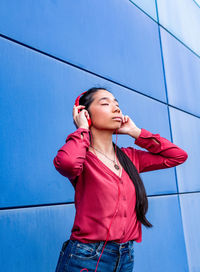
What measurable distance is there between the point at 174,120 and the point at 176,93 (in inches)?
14.5

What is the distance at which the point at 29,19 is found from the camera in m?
1.66

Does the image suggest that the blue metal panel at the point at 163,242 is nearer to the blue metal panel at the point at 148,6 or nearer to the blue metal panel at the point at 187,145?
the blue metal panel at the point at 187,145

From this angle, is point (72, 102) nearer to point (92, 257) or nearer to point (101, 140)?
point (101, 140)

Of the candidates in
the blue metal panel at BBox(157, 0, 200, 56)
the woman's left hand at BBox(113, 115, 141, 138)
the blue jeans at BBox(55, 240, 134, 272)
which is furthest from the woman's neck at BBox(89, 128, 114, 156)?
the blue metal panel at BBox(157, 0, 200, 56)

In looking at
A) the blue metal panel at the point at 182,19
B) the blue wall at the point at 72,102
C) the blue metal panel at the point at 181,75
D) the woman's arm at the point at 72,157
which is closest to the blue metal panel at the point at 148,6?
the blue wall at the point at 72,102

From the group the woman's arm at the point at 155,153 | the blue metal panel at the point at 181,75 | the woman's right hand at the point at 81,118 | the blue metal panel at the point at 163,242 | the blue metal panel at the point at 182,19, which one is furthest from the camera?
the blue metal panel at the point at 182,19

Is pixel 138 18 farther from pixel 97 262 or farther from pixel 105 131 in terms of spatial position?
pixel 97 262

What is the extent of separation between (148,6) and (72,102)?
177 cm

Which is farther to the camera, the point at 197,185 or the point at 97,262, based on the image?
the point at 197,185

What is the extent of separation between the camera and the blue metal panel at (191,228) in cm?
255

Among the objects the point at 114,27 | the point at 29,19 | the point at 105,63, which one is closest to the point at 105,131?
the point at 29,19

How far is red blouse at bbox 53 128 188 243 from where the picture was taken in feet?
3.09

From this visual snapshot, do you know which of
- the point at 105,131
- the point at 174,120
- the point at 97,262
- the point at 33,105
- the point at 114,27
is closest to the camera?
the point at 97,262

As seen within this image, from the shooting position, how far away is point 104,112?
113cm
